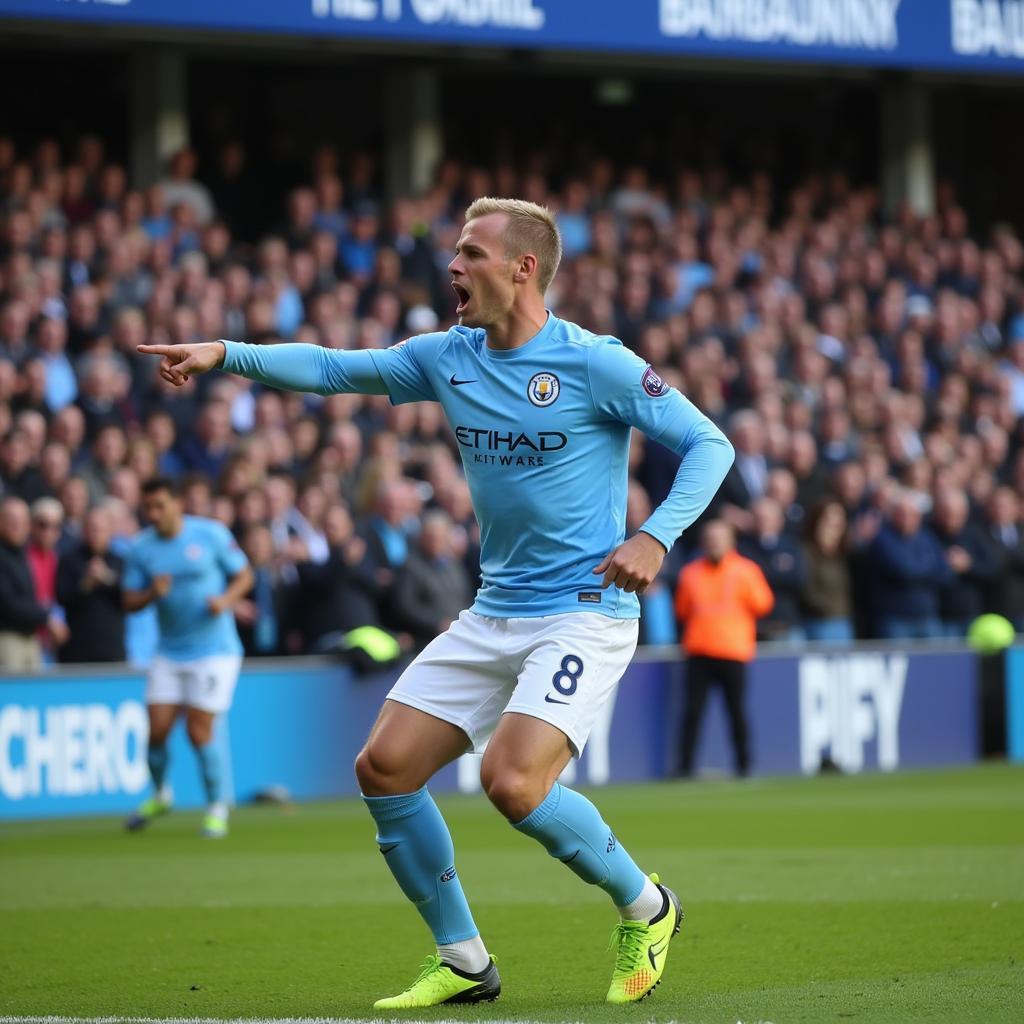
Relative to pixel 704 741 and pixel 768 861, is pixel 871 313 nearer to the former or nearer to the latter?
pixel 704 741

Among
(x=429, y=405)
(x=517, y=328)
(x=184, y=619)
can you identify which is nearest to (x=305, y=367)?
(x=517, y=328)

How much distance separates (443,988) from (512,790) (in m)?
0.80

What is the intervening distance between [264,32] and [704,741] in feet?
27.5

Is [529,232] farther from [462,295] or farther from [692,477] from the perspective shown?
[692,477]

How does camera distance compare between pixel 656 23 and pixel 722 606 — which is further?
pixel 656 23

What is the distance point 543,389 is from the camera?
6.86m

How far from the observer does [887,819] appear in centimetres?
1452

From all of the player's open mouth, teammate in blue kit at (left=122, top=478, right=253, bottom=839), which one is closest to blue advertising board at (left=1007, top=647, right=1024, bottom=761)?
teammate in blue kit at (left=122, top=478, right=253, bottom=839)

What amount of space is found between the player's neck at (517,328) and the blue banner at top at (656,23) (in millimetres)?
14004

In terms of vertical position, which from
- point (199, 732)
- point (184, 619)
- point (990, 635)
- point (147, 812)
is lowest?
point (147, 812)

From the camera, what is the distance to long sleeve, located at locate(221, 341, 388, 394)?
697 cm

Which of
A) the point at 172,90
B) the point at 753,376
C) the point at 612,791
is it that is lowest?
the point at 612,791

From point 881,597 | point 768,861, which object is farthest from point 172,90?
point 768,861

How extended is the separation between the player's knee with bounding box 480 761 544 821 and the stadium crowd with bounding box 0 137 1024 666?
931 cm
